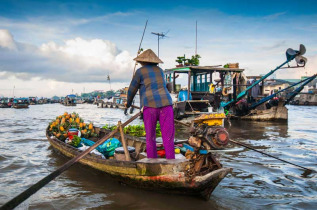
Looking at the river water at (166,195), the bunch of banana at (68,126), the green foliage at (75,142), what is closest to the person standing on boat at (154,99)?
the river water at (166,195)

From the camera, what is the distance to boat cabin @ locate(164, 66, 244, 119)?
12.4 meters

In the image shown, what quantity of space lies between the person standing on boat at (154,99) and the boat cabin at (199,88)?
8.37m

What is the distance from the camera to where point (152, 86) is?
3.72 meters

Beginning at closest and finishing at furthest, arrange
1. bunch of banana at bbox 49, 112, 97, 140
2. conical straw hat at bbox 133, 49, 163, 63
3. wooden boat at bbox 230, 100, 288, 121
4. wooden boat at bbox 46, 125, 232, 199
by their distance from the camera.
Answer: wooden boat at bbox 46, 125, 232, 199, conical straw hat at bbox 133, 49, 163, 63, bunch of banana at bbox 49, 112, 97, 140, wooden boat at bbox 230, 100, 288, 121

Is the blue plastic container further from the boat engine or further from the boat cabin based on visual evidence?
the boat engine

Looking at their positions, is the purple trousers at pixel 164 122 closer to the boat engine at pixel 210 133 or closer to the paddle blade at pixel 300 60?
the boat engine at pixel 210 133

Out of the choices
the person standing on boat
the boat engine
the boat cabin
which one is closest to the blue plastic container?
the boat cabin

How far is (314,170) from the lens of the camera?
5.39 meters

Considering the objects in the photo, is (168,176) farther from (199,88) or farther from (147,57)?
(199,88)

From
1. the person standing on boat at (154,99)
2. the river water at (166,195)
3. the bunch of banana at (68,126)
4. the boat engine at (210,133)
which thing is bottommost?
the river water at (166,195)

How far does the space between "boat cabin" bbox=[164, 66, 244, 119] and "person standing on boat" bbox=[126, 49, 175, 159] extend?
837 cm

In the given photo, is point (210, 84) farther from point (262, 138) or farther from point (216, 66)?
point (262, 138)

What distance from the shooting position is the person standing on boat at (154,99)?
367 centimetres

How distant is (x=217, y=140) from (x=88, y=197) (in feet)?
7.47
